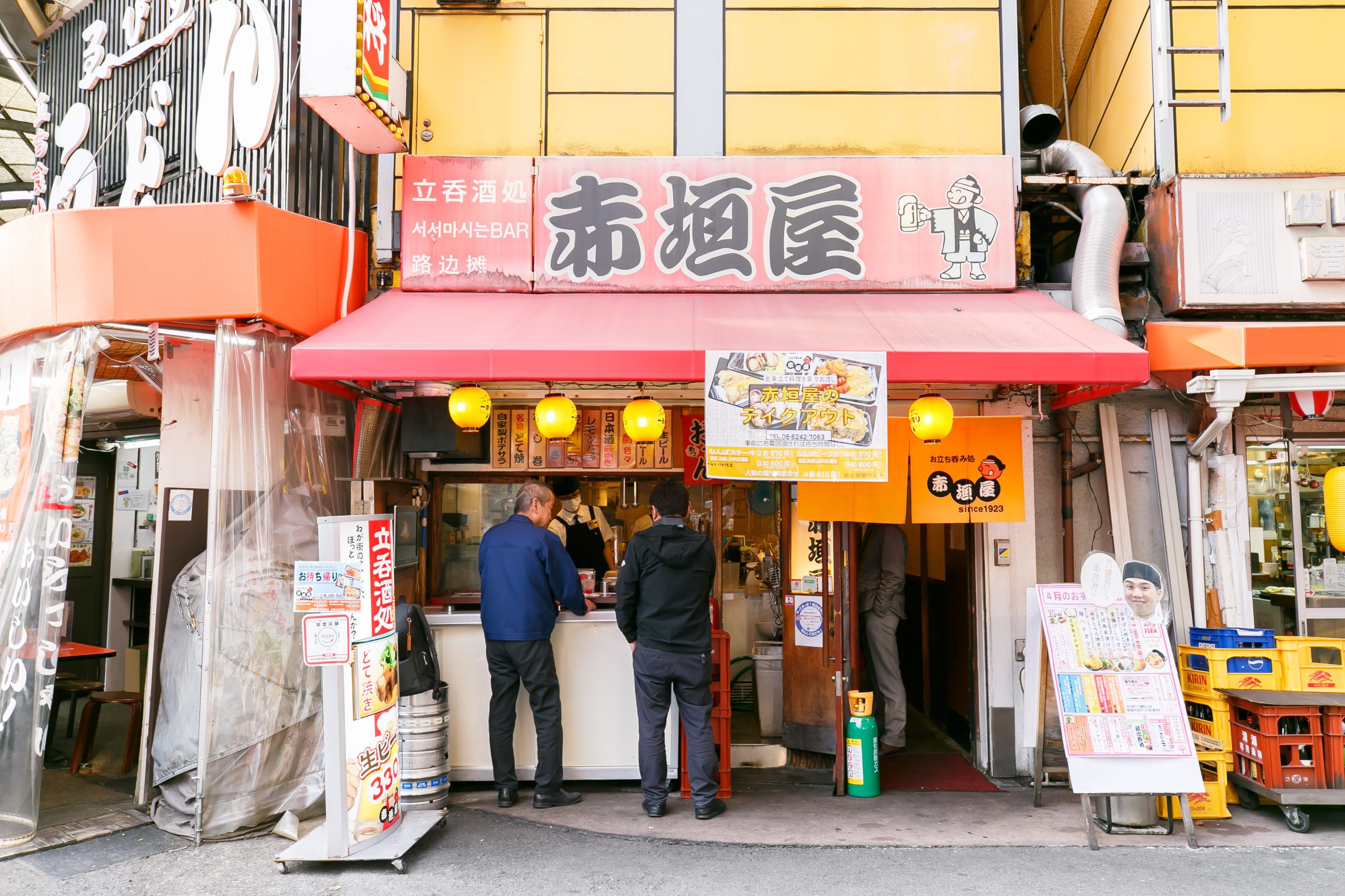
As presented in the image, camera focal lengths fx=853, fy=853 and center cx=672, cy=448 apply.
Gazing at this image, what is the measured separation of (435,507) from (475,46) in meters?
4.11

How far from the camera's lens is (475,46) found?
7102 mm

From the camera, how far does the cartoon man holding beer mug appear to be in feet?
22.5

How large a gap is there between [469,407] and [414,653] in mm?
1799

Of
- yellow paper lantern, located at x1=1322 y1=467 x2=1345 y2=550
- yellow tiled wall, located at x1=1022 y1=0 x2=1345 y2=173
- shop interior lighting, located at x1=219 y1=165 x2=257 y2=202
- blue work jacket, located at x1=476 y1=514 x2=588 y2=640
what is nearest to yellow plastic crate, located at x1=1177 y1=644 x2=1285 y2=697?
yellow paper lantern, located at x1=1322 y1=467 x2=1345 y2=550

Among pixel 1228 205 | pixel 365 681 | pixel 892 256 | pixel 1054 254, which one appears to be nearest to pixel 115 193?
pixel 365 681

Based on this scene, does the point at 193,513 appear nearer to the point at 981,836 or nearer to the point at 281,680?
the point at 281,680

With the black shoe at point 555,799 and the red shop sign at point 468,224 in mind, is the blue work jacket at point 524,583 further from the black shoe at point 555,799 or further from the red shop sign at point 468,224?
the red shop sign at point 468,224

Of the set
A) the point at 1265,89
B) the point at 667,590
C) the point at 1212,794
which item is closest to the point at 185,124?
the point at 667,590

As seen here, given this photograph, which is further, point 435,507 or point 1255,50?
point 435,507

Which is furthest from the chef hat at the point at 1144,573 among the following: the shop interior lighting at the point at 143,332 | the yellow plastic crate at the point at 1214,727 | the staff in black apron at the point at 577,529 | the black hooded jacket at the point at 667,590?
the shop interior lighting at the point at 143,332

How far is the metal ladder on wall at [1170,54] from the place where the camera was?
6.64m

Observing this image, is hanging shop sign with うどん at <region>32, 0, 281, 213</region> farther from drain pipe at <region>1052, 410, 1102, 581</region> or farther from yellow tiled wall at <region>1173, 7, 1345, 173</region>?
yellow tiled wall at <region>1173, 7, 1345, 173</region>

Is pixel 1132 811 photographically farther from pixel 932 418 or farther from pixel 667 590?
pixel 667 590

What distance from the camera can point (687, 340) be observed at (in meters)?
5.91
